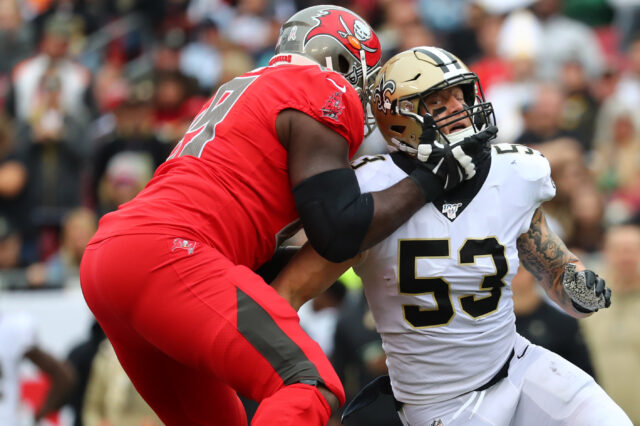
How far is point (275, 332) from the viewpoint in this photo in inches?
134

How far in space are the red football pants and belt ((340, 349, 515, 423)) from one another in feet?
1.91

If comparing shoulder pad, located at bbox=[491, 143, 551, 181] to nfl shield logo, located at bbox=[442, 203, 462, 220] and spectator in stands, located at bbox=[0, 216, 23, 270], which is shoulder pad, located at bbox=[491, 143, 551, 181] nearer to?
nfl shield logo, located at bbox=[442, 203, 462, 220]

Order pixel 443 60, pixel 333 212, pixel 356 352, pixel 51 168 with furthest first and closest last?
1. pixel 51 168
2. pixel 356 352
3. pixel 443 60
4. pixel 333 212

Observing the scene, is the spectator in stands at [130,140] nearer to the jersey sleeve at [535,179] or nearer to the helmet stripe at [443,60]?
the helmet stripe at [443,60]

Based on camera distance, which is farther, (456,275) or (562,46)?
(562,46)

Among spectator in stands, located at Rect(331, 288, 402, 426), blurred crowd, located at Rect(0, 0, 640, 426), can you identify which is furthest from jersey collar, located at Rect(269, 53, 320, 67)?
spectator in stands, located at Rect(331, 288, 402, 426)

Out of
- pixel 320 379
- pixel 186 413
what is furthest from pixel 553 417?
pixel 186 413

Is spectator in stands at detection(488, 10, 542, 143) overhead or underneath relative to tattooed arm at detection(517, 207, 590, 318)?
underneath

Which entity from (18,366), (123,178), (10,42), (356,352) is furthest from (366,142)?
(10,42)

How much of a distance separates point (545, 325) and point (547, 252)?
212 cm

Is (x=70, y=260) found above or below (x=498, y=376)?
below

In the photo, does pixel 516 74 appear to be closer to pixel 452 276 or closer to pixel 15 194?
pixel 15 194

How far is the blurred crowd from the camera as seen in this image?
7082mm

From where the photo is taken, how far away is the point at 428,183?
375 cm
